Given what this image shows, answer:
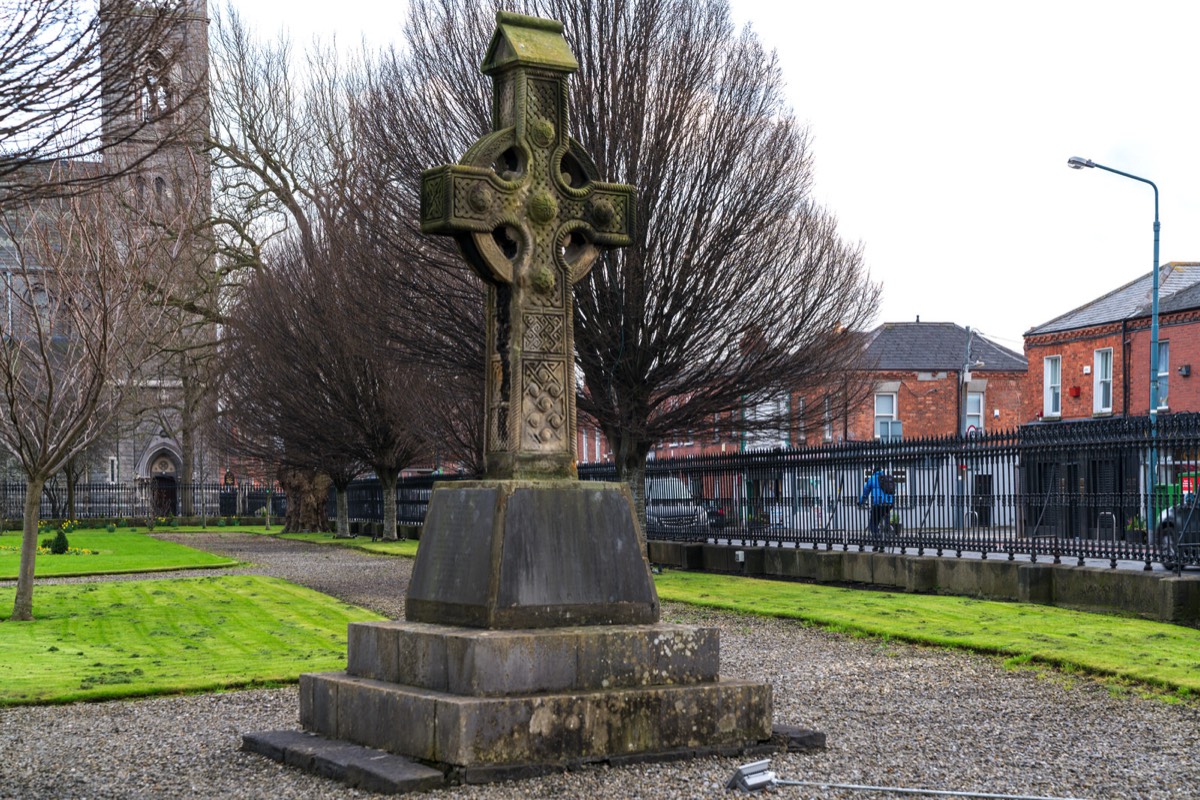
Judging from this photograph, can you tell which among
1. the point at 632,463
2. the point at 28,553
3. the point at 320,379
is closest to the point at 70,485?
the point at 320,379

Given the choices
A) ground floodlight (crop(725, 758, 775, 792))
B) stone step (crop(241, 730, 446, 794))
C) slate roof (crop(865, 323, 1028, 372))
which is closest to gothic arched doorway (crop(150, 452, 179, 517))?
slate roof (crop(865, 323, 1028, 372))

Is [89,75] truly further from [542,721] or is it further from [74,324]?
[74,324]

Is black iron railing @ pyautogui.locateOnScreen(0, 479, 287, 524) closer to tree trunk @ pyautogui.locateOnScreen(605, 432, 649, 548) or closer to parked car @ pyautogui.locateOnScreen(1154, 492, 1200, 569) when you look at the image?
tree trunk @ pyautogui.locateOnScreen(605, 432, 649, 548)

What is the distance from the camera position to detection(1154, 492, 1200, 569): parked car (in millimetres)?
15086

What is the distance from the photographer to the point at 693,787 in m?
6.95

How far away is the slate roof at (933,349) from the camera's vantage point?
5491 centimetres

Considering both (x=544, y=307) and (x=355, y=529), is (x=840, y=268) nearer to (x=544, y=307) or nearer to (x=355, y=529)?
(x=544, y=307)

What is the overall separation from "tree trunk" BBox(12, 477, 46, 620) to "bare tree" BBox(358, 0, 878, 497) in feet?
23.6

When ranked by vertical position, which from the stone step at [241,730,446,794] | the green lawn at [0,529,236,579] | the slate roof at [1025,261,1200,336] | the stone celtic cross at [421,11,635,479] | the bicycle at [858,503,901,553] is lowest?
the green lawn at [0,529,236,579]

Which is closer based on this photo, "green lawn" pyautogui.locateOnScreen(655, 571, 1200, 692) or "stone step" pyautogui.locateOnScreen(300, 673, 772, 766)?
"stone step" pyautogui.locateOnScreen(300, 673, 772, 766)

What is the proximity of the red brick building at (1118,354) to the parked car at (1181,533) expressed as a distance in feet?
76.0

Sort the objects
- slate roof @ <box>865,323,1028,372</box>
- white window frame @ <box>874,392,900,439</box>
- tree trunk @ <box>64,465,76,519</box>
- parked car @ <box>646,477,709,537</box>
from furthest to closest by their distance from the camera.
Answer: slate roof @ <box>865,323,1028,372</box>
white window frame @ <box>874,392,900,439</box>
tree trunk @ <box>64,465,76,519</box>
parked car @ <box>646,477,709,537</box>

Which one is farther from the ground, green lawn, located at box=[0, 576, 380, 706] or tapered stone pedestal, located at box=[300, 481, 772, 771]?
tapered stone pedestal, located at box=[300, 481, 772, 771]

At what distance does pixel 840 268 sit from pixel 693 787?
1706 centimetres
